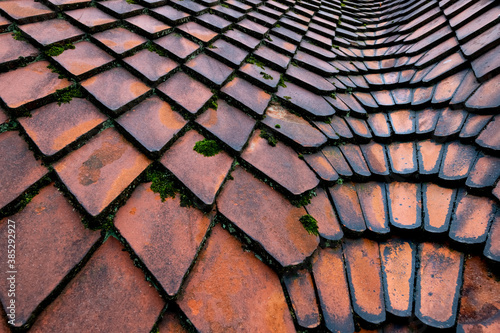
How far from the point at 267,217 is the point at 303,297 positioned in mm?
350

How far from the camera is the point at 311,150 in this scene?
139 cm

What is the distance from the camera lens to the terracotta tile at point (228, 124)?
4.17 feet

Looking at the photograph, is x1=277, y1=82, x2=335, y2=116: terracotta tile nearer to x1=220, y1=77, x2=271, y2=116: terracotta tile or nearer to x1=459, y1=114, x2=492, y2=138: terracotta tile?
x1=220, y1=77, x2=271, y2=116: terracotta tile

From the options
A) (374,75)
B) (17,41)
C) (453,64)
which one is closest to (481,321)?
(453,64)

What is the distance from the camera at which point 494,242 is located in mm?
972

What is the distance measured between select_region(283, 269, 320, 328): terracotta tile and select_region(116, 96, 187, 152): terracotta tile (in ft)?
2.72

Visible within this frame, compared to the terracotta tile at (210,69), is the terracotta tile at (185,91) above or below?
below

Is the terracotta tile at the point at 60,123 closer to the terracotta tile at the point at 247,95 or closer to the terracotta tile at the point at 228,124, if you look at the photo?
the terracotta tile at the point at 228,124

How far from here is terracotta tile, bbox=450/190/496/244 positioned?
1023mm

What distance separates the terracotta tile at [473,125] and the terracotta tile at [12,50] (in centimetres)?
231

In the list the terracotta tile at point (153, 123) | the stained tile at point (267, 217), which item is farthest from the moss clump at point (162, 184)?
the stained tile at point (267, 217)

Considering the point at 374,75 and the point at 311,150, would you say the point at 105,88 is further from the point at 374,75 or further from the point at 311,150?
Result: the point at 374,75

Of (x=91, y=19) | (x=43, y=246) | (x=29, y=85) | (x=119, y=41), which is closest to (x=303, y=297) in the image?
(x=43, y=246)

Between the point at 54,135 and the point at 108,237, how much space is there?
51 cm
